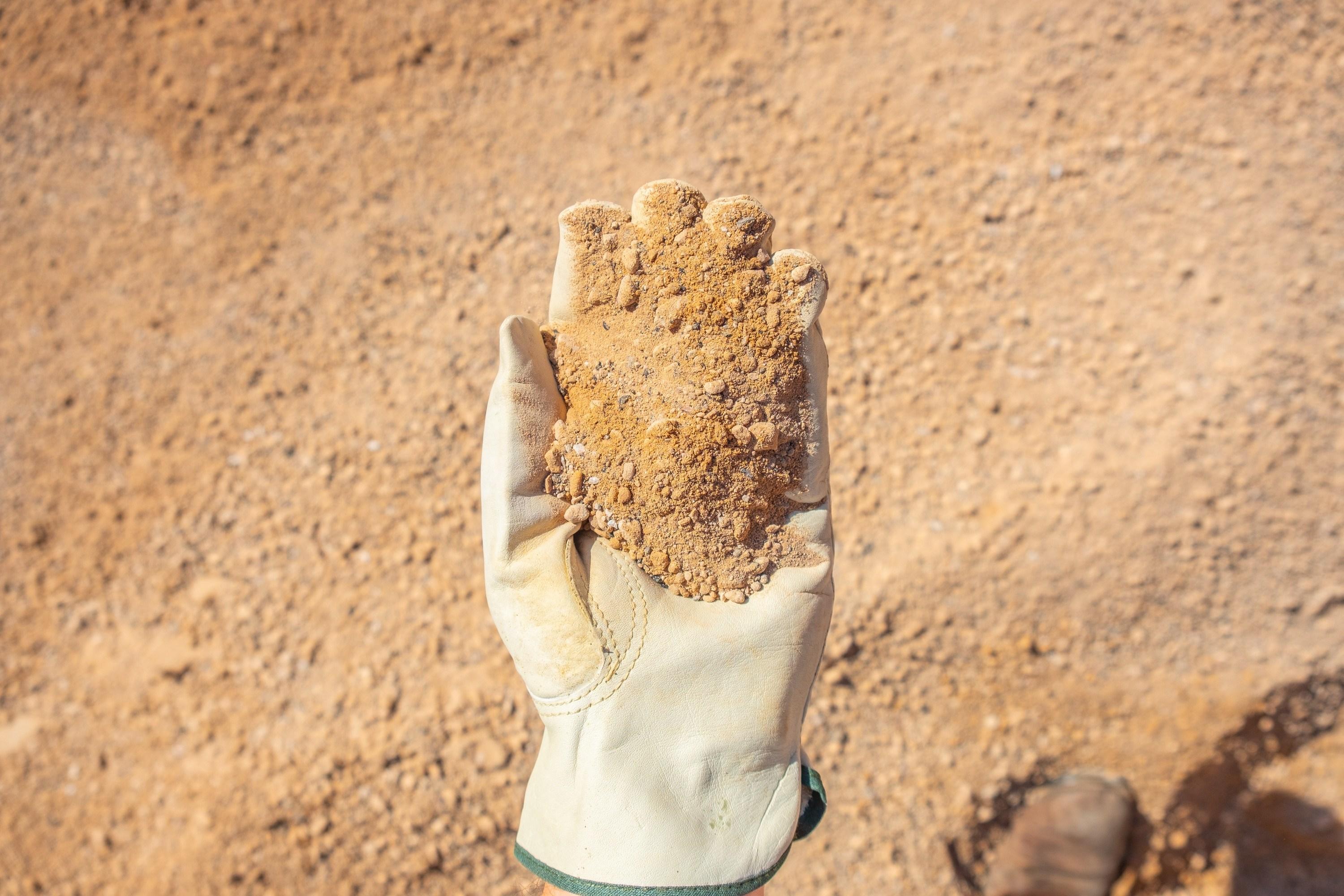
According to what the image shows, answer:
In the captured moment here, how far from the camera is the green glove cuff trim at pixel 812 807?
83.0 inches

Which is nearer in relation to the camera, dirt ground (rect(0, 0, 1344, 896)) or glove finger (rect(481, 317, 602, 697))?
glove finger (rect(481, 317, 602, 697))

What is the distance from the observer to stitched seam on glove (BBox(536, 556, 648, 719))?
75.2 inches

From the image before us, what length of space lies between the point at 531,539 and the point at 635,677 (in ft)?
1.35

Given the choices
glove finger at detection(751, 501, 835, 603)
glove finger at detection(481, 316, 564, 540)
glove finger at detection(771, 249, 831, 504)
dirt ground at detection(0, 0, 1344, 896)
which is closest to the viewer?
glove finger at detection(481, 316, 564, 540)

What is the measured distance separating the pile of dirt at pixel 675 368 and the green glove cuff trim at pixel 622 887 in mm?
742

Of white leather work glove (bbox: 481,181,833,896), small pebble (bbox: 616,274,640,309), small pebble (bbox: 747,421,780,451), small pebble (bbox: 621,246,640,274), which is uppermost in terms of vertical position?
small pebble (bbox: 621,246,640,274)

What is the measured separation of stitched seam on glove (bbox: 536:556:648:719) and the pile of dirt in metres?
0.06

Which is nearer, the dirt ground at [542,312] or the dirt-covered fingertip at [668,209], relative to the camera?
the dirt-covered fingertip at [668,209]

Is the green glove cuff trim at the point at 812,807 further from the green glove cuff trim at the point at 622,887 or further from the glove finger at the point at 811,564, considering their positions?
the glove finger at the point at 811,564

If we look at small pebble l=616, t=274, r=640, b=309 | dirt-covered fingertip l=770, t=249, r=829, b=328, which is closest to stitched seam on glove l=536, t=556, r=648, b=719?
small pebble l=616, t=274, r=640, b=309

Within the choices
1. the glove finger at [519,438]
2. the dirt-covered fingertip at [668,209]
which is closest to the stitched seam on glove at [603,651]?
the glove finger at [519,438]

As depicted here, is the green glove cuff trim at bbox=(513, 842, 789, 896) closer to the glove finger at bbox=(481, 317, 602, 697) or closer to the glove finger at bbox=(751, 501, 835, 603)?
the glove finger at bbox=(481, 317, 602, 697)

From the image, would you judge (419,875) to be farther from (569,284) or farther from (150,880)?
(569,284)

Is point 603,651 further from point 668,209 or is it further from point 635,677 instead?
point 668,209
